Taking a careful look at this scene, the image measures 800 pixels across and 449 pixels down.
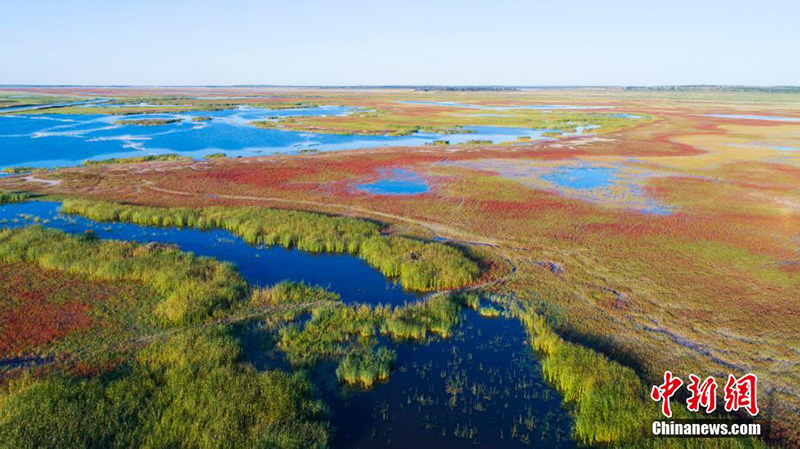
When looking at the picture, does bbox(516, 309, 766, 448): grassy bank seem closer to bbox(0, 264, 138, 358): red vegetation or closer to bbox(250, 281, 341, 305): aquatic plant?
bbox(250, 281, 341, 305): aquatic plant

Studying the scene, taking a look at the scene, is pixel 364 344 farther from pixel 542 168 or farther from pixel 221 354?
pixel 542 168

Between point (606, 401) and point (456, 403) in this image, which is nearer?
point (606, 401)

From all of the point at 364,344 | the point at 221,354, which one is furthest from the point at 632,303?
the point at 221,354

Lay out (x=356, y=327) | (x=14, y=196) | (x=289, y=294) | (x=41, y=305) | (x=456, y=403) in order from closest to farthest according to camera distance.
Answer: (x=456, y=403)
(x=356, y=327)
(x=41, y=305)
(x=289, y=294)
(x=14, y=196)

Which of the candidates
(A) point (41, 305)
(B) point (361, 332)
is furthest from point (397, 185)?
(A) point (41, 305)

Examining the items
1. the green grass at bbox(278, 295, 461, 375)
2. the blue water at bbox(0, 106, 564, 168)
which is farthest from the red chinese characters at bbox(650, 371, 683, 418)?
the blue water at bbox(0, 106, 564, 168)

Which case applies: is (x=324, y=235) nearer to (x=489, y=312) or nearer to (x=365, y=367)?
(x=489, y=312)
